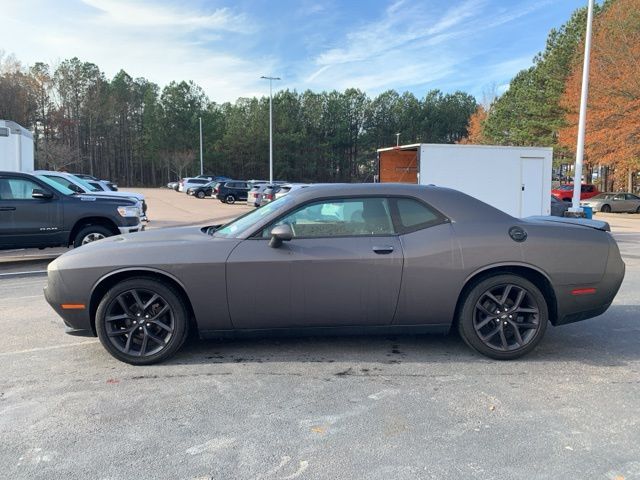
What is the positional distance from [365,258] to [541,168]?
42.5ft

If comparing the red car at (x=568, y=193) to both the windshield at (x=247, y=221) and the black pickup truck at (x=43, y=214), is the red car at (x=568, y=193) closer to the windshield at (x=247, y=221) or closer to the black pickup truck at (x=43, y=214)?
the black pickup truck at (x=43, y=214)

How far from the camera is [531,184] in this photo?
15234 mm

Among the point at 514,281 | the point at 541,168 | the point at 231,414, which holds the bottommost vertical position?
the point at 231,414

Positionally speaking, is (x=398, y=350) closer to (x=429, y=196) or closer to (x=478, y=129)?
(x=429, y=196)

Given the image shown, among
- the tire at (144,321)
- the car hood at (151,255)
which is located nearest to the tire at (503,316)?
the car hood at (151,255)

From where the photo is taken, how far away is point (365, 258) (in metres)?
4.11

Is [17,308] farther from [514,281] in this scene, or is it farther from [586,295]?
[586,295]

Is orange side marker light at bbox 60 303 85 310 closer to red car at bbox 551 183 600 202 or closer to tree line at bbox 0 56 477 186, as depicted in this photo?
red car at bbox 551 183 600 202

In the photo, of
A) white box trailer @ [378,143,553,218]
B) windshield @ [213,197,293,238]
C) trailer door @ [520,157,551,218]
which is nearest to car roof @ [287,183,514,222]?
windshield @ [213,197,293,238]

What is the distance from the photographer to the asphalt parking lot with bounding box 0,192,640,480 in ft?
9.04

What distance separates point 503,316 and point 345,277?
1417 mm

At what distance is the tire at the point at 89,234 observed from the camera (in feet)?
30.9

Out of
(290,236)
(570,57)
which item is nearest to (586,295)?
(290,236)

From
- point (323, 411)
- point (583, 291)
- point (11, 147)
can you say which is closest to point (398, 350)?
point (323, 411)
